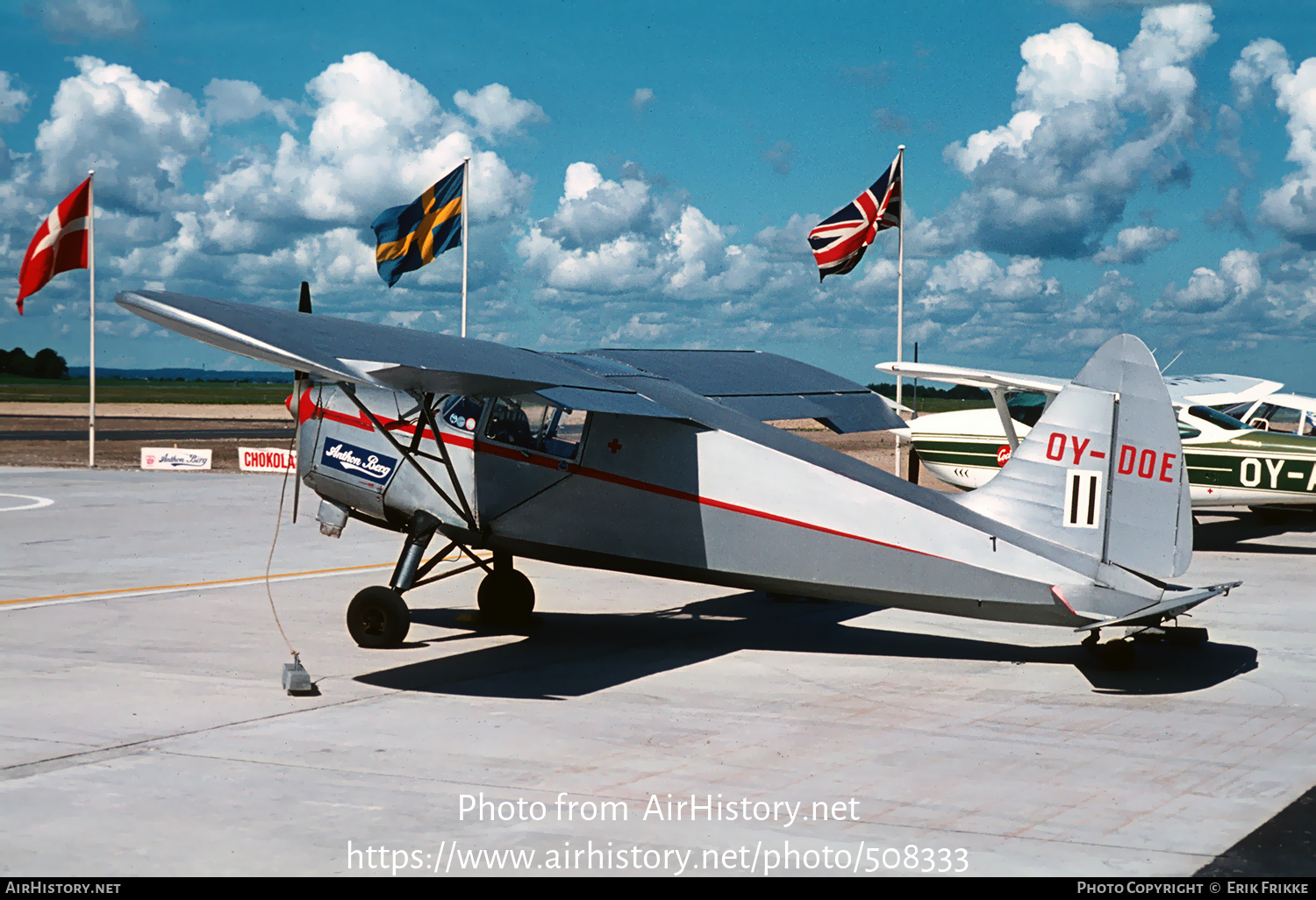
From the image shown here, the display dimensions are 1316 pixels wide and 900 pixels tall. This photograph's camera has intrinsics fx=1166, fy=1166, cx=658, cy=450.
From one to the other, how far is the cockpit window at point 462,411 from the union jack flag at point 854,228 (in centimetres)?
1407

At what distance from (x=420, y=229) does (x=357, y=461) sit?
12.3 meters

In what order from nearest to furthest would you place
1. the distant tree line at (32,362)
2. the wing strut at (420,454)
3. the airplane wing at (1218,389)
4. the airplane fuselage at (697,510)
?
the airplane fuselage at (697,510) → the wing strut at (420,454) → the airplane wing at (1218,389) → the distant tree line at (32,362)

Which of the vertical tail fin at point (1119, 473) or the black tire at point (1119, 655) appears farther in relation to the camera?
the black tire at point (1119, 655)

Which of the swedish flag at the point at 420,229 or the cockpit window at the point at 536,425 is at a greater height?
the swedish flag at the point at 420,229

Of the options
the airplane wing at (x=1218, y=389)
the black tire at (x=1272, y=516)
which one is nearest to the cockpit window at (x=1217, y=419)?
the airplane wing at (x=1218, y=389)

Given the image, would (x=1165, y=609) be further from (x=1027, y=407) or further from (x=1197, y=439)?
(x=1027, y=407)

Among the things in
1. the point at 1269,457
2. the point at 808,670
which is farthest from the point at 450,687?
the point at 1269,457

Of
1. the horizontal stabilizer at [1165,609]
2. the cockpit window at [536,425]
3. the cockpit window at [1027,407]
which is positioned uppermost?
the cockpit window at [1027,407]

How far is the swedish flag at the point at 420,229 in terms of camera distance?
21766mm

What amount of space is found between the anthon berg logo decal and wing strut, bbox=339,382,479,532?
0.69 feet

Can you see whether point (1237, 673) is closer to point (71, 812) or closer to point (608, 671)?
point (608, 671)

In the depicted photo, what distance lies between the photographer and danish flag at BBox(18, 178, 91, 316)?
26.0 meters

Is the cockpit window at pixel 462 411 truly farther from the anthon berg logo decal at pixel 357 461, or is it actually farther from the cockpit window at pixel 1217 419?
the cockpit window at pixel 1217 419
